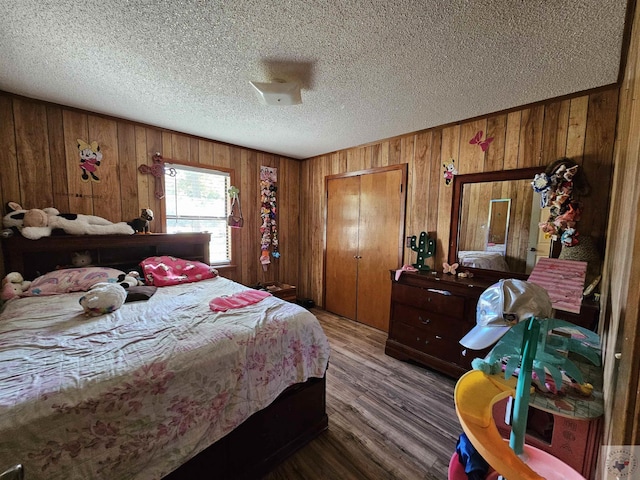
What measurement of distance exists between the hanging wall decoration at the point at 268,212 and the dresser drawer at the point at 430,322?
2.03 m

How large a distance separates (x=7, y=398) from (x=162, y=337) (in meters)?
0.50

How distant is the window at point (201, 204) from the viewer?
2.99 metres

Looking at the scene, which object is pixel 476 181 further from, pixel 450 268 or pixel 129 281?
pixel 129 281

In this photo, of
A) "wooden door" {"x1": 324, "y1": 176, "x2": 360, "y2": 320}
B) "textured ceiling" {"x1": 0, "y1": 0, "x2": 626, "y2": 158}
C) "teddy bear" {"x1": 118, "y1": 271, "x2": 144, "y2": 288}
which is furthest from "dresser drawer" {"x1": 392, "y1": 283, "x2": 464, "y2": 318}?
"teddy bear" {"x1": 118, "y1": 271, "x2": 144, "y2": 288}

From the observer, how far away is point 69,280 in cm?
203

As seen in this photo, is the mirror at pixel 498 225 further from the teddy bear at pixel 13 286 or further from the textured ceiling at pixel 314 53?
the teddy bear at pixel 13 286

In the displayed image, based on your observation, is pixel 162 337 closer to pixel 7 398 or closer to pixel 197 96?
pixel 7 398

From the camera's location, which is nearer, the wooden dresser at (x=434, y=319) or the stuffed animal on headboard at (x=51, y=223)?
the stuffed animal on headboard at (x=51, y=223)

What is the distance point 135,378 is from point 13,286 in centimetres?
179

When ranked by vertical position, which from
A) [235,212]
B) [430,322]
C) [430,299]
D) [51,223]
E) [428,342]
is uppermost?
[235,212]

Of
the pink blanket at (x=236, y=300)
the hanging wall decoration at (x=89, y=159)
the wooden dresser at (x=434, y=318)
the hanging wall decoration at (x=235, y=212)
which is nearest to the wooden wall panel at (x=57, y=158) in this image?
the hanging wall decoration at (x=89, y=159)

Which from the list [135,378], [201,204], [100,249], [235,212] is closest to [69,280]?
[100,249]

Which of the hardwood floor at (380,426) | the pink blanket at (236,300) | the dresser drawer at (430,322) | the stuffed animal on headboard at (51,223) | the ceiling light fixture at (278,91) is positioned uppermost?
the ceiling light fixture at (278,91)

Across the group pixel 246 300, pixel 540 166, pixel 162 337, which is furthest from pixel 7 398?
pixel 540 166
